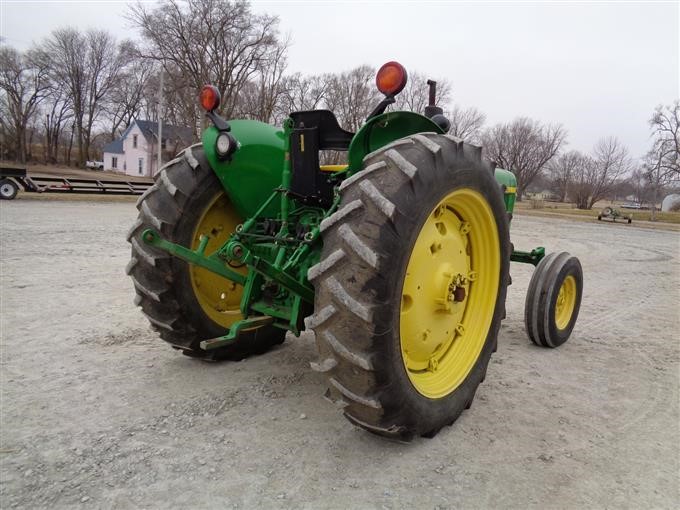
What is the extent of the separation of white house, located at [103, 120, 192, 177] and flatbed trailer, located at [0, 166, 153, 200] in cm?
3302

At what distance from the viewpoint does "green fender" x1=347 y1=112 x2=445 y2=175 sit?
2703mm

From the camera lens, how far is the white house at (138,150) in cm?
5786

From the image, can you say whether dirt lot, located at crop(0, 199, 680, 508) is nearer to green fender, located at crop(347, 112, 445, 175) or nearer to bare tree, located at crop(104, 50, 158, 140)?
green fender, located at crop(347, 112, 445, 175)

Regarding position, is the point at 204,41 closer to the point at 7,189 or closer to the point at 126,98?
the point at 7,189

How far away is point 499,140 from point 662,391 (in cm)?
6139

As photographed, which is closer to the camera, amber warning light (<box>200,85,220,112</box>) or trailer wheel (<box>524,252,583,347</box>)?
amber warning light (<box>200,85,220,112</box>)

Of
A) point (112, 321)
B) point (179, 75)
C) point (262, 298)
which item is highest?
point (179, 75)

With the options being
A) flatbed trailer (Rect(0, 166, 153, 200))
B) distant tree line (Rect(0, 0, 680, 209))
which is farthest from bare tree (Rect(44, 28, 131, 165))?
flatbed trailer (Rect(0, 166, 153, 200))

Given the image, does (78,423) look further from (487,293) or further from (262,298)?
(487,293)

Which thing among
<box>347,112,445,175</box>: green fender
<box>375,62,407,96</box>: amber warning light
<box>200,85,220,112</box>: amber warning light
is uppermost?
<box>375,62,407,96</box>: amber warning light

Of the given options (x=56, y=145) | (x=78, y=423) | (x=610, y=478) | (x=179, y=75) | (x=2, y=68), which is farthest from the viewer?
(x=56, y=145)

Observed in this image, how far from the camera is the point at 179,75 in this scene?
32.6m

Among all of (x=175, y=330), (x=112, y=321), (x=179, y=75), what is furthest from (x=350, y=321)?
(x=179, y=75)

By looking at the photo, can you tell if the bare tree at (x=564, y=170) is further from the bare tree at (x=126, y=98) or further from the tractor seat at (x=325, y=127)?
the tractor seat at (x=325, y=127)
